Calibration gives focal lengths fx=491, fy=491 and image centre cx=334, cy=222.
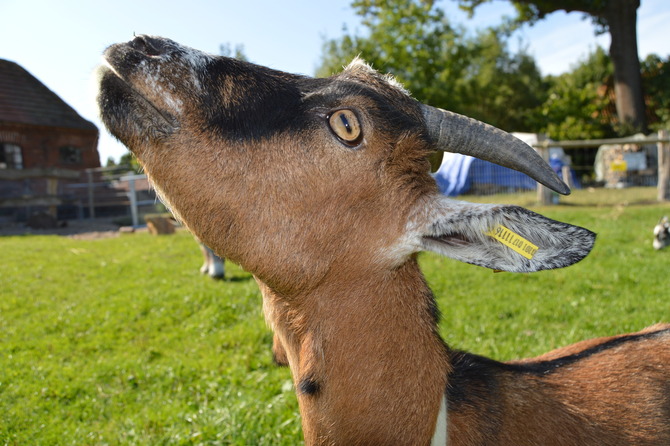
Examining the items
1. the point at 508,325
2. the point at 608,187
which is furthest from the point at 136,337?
the point at 608,187

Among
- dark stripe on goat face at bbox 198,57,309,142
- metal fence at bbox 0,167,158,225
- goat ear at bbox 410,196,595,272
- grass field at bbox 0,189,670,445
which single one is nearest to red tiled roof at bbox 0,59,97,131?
grass field at bbox 0,189,670,445

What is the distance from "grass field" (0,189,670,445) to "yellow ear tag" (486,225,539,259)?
8.07 feet

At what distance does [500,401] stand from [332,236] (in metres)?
1.11

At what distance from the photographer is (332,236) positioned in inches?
82.0

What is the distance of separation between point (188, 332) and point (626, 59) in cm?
2857

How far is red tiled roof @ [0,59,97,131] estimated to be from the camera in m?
5.40

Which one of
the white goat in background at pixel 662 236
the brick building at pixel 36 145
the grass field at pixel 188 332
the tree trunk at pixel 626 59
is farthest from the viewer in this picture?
the tree trunk at pixel 626 59

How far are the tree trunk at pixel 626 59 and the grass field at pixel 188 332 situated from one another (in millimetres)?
19821

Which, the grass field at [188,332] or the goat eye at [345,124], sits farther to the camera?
the grass field at [188,332]

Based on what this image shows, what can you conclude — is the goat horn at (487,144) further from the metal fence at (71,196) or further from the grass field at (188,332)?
the metal fence at (71,196)

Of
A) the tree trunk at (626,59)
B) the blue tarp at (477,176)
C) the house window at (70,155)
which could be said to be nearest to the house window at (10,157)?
the house window at (70,155)

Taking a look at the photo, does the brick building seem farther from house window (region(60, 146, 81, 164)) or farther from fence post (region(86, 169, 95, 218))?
fence post (region(86, 169, 95, 218))

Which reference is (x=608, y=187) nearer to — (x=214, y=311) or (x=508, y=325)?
(x=508, y=325)

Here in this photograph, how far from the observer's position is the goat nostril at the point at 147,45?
202 cm
